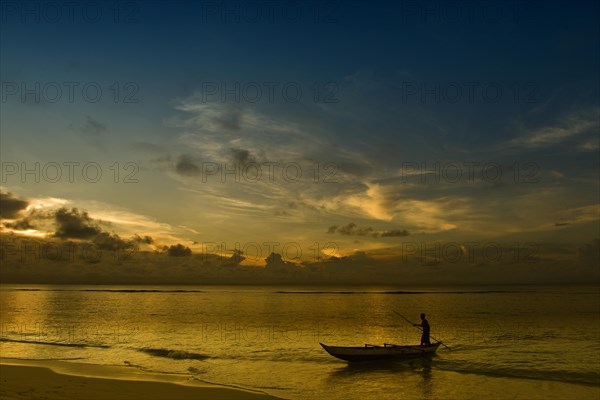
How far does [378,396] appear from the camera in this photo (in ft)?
79.9

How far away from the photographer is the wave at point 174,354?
35.6 meters

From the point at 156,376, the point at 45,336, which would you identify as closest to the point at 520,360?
the point at 156,376

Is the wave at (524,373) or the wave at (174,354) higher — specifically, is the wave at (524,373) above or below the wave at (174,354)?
above

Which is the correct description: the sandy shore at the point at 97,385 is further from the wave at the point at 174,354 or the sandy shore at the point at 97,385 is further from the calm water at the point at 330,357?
the wave at the point at 174,354

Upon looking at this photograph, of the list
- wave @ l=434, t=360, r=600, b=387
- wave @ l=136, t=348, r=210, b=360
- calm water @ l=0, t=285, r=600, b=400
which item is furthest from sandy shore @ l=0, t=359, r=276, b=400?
wave @ l=434, t=360, r=600, b=387

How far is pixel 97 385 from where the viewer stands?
76.9ft

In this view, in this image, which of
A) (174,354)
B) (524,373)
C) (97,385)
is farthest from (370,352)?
(97,385)

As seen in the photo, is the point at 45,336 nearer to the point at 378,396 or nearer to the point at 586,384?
the point at 378,396

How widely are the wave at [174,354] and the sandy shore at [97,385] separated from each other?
6.81 metres

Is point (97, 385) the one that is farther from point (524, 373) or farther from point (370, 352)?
point (524, 373)

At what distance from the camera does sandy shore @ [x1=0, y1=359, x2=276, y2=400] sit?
20.9m

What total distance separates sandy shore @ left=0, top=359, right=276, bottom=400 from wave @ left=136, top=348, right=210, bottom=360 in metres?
6.81

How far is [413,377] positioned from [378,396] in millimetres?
5728

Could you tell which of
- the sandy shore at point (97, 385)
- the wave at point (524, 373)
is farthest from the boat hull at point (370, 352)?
the sandy shore at point (97, 385)
